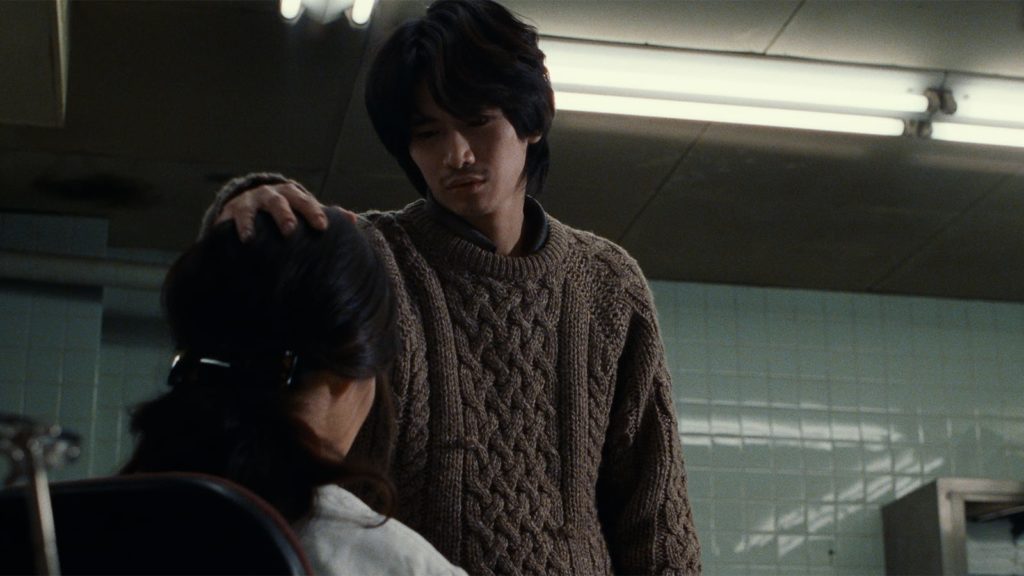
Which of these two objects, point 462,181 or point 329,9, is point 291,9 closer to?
point 329,9

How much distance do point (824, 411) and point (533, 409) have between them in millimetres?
3404

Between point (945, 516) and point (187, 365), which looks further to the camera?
point (945, 516)

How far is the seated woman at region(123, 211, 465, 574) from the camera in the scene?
1.04 m

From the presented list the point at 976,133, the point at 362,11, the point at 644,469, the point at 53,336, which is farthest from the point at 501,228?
the point at 53,336

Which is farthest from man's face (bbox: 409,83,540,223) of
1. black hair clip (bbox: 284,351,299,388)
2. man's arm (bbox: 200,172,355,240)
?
black hair clip (bbox: 284,351,299,388)

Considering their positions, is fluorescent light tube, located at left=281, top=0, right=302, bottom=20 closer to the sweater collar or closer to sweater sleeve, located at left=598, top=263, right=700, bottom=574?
the sweater collar

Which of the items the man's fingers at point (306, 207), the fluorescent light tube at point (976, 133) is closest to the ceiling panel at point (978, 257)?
the fluorescent light tube at point (976, 133)

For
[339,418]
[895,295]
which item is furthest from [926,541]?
[339,418]

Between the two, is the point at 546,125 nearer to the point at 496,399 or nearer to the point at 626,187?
the point at 496,399

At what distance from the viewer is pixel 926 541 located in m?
4.53

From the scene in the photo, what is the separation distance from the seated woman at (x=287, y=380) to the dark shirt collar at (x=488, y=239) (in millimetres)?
641

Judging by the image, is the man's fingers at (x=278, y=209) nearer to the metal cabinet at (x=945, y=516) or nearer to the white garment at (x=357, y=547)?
the white garment at (x=357, y=547)

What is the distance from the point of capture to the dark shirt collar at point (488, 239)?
1.84 m

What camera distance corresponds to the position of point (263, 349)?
1098 mm
